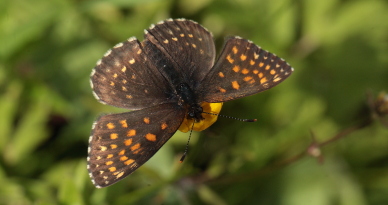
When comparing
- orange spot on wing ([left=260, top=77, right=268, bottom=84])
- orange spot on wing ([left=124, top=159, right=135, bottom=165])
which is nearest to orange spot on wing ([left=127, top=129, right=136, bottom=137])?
orange spot on wing ([left=124, top=159, right=135, bottom=165])

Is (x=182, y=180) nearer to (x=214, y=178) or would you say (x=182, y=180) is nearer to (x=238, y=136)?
(x=214, y=178)

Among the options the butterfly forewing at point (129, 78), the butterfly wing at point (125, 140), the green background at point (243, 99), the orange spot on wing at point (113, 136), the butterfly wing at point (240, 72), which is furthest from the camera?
the green background at point (243, 99)

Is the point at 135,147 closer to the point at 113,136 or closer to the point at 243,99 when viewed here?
the point at 113,136

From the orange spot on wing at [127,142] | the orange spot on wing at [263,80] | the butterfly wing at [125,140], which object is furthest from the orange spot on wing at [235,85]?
the orange spot on wing at [127,142]

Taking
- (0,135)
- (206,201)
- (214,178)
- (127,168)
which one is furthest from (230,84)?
(0,135)

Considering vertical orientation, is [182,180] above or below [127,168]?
below

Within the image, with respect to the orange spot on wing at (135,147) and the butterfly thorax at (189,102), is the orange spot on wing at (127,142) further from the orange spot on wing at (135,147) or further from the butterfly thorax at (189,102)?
the butterfly thorax at (189,102)

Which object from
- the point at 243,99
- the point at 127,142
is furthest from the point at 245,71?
the point at 243,99

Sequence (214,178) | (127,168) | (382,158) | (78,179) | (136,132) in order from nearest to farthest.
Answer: (127,168)
(136,132)
(78,179)
(214,178)
(382,158)
